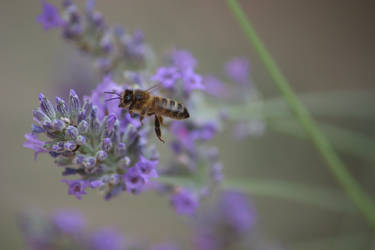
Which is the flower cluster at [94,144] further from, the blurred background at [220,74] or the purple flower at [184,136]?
the blurred background at [220,74]

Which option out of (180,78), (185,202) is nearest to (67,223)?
(185,202)

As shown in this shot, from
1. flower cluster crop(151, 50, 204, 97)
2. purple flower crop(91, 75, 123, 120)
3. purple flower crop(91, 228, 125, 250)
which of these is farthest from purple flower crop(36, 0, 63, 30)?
purple flower crop(91, 228, 125, 250)

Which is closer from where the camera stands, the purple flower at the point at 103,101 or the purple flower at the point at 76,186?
the purple flower at the point at 76,186

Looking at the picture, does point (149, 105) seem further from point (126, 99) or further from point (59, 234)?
point (59, 234)

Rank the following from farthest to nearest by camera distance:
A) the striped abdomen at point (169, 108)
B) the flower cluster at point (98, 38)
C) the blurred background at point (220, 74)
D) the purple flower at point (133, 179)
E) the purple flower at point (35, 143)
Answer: the blurred background at point (220, 74)
the flower cluster at point (98, 38)
the striped abdomen at point (169, 108)
the purple flower at point (133, 179)
the purple flower at point (35, 143)

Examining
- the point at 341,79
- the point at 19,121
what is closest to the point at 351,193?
the point at 341,79

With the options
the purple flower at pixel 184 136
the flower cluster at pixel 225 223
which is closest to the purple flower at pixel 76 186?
the purple flower at pixel 184 136

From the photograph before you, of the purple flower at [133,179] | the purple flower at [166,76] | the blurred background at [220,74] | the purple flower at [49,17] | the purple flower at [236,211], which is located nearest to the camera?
the purple flower at [133,179]
